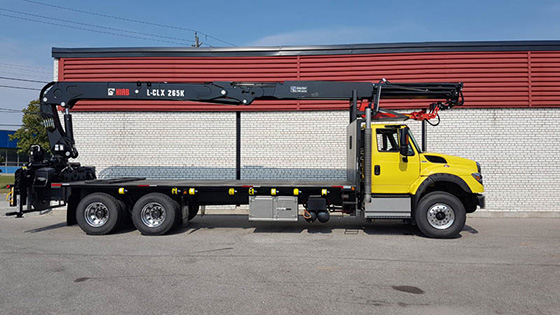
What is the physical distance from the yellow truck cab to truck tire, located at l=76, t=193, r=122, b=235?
5954 millimetres

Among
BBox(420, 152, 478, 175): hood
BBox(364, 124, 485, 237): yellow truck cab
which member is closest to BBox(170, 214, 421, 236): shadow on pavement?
BBox(364, 124, 485, 237): yellow truck cab

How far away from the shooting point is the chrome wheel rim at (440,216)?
9.67m

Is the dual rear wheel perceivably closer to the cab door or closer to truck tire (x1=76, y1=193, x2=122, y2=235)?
truck tire (x1=76, y1=193, x2=122, y2=235)

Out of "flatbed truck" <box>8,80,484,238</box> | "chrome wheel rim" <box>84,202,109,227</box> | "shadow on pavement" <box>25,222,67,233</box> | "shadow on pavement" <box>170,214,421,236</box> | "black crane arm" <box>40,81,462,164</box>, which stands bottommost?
"shadow on pavement" <box>25,222,67,233</box>

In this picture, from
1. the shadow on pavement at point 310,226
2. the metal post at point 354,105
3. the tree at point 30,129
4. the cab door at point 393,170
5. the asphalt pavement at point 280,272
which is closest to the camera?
the asphalt pavement at point 280,272

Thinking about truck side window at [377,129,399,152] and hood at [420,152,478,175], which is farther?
truck side window at [377,129,399,152]

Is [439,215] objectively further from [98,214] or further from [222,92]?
[98,214]

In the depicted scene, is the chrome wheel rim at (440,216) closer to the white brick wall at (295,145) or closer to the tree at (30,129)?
the white brick wall at (295,145)

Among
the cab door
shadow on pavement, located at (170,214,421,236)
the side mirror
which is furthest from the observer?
shadow on pavement, located at (170,214,421,236)

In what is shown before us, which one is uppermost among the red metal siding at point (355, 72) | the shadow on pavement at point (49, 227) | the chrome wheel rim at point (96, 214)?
the red metal siding at point (355, 72)

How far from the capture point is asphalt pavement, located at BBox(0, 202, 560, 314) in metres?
5.11

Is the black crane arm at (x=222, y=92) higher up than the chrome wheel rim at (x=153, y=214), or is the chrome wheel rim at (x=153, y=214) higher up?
the black crane arm at (x=222, y=92)

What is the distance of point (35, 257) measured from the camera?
762 centimetres

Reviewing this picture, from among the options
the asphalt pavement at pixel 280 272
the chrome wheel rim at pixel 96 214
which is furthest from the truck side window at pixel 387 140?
the chrome wheel rim at pixel 96 214
